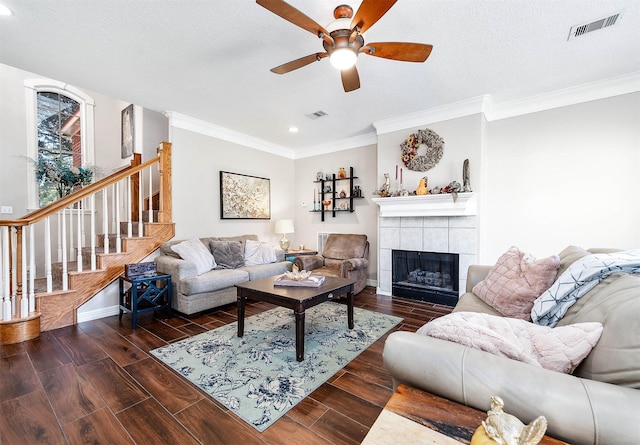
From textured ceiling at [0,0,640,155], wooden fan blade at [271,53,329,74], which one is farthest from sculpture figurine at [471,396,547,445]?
textured ceiling at [0,0,640,155]

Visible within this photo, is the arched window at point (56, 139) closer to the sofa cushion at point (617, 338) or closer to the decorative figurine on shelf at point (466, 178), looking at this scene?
the decorative figurine on shelf at point (466, 178)

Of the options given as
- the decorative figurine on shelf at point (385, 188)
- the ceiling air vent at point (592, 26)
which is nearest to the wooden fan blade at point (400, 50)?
the ceiling air vent at point (592, 26)

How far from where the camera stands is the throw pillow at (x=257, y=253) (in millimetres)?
4322

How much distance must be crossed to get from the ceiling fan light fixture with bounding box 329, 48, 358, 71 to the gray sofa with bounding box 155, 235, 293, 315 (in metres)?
2.72

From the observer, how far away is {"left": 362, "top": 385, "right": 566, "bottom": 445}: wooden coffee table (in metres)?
0.76

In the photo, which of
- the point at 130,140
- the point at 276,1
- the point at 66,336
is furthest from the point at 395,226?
the point at 130,140

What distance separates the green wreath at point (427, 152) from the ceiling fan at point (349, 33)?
6.49ft

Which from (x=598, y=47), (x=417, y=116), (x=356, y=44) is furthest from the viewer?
(x=417, y=116)

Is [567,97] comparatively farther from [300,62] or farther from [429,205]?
[300,62]

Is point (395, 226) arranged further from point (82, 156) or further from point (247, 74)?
point (82, 156)

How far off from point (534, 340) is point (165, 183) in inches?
168

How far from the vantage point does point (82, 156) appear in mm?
4988

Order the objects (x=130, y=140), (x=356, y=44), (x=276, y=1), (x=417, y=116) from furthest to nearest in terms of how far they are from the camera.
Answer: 1. (x=130, y=140)
2. (x=417, y=116)
3. (x=356, y=44)
4. (x=276, y=1)

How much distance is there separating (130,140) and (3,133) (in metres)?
1.56
